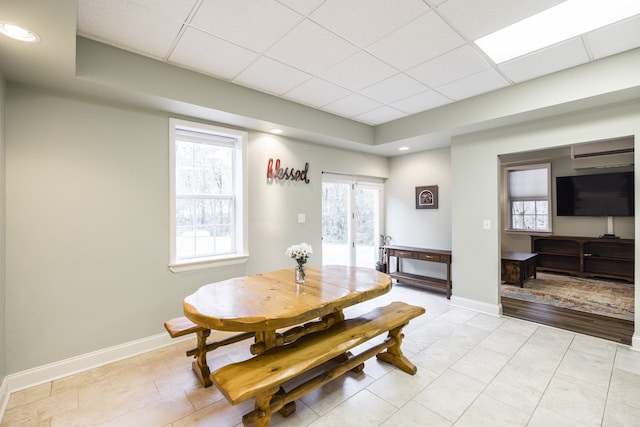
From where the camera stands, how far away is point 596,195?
588cm

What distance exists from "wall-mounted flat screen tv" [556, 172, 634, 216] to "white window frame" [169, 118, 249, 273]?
22.2 ft

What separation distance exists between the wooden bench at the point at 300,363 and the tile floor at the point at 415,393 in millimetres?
217

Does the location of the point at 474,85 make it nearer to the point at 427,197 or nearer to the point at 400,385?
the point at 427,197

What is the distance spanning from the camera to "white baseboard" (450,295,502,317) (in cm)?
379

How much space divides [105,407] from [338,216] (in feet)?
12.3

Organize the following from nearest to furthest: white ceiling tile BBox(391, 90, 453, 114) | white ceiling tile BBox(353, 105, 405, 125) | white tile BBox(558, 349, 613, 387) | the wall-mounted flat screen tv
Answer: white tile BBox(558, 349, 613, 387), white ceiling tile BBox(391, 90, 453, 114), white ceiling tile BBox(353, 105, 405, 125), the wall-mounted flat screen tv

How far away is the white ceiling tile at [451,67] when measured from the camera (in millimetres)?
2557

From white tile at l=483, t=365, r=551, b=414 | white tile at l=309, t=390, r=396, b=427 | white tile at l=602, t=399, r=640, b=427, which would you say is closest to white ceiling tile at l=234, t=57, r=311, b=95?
white tile at l=309, t=390, r=396, b=427

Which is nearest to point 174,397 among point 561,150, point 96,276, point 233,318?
point 233,318

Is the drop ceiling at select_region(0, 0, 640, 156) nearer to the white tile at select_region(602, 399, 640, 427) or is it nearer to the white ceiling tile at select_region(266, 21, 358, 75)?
the white ceiling tile at select_region(266, 21, 358, 75)

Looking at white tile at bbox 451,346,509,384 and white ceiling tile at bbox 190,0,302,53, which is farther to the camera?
white tile at bbox 451,346,509,384

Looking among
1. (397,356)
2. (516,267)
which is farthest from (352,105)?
(516,267)

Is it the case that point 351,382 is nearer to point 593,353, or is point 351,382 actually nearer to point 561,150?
point 593,353

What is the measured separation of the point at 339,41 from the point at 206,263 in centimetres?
262
